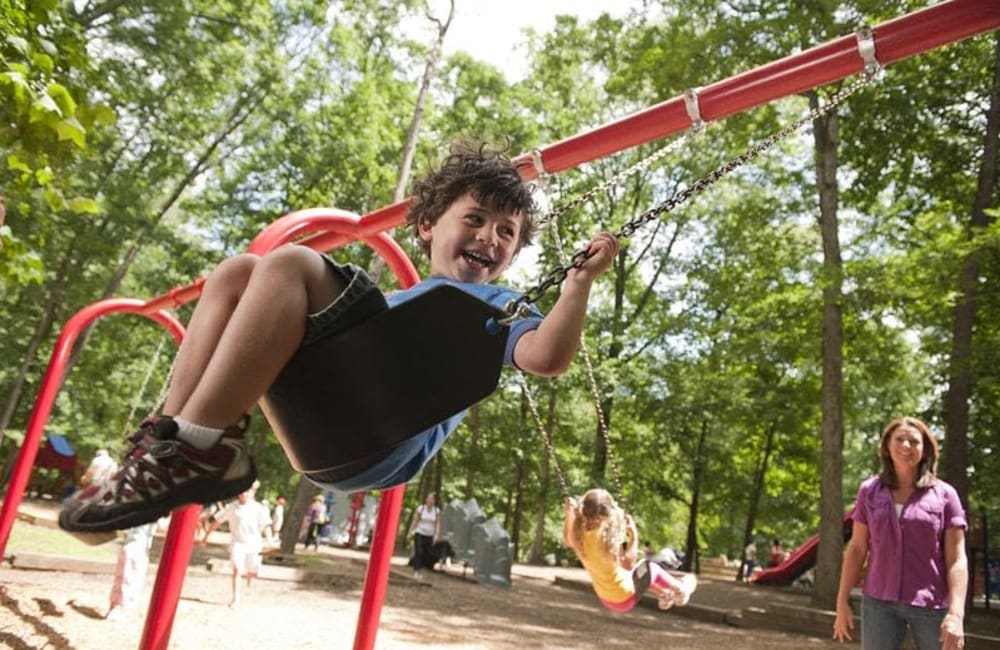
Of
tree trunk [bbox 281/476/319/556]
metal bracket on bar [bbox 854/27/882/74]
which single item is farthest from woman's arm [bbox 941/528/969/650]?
tree trunk [bbox 281/476/319/556]

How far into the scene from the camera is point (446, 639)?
24.9 ft

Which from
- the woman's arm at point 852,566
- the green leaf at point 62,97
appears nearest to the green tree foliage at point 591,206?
the green leaf at point 62,97

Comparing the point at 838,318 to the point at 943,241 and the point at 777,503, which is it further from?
the point at 777,503

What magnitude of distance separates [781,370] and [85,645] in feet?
60.1

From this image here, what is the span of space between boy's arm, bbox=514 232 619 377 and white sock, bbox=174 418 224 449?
0.65 meters

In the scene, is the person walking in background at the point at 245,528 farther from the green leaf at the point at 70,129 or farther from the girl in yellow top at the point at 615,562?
the green leaf at the point at 70,129

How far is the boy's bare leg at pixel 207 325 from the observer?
1.61m

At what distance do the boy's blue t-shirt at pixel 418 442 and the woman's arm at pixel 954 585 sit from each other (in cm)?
231

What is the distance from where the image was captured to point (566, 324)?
5.17 ft

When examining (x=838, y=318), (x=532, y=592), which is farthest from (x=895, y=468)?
(x=532, y=592)

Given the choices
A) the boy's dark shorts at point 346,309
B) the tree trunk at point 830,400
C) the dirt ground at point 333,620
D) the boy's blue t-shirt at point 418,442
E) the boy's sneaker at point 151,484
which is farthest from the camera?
the tree trunk at point 830,400

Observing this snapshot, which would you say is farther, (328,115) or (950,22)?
(328,115)

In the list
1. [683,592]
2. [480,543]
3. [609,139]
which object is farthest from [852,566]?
[480,543]

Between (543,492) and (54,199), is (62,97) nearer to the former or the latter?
(54,199)
